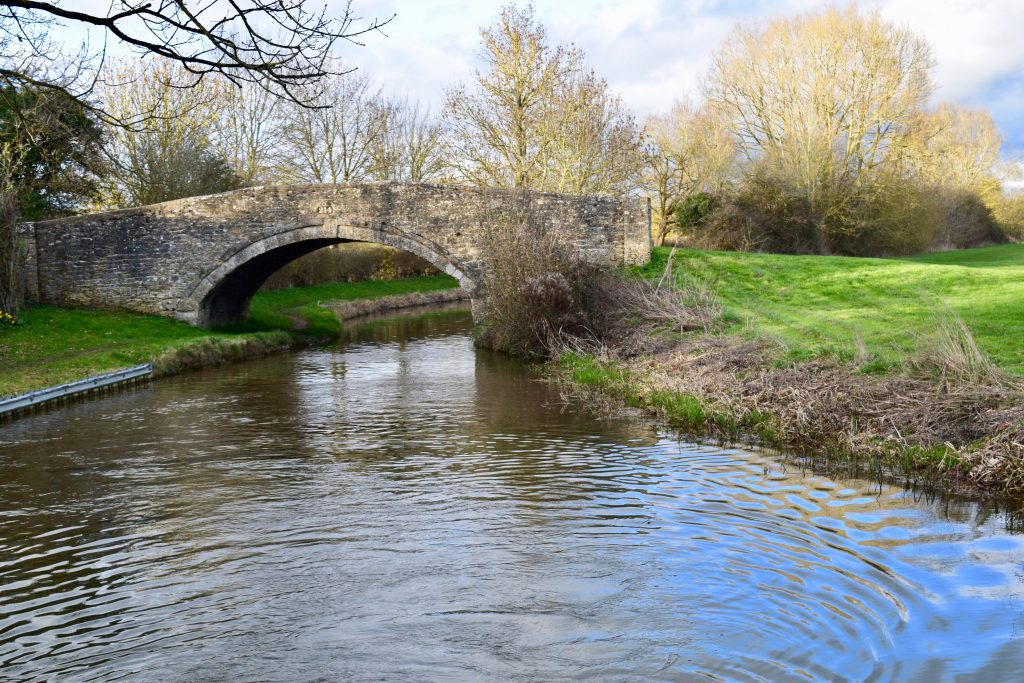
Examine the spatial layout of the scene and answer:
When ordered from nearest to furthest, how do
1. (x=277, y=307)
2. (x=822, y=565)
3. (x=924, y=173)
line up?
(x=822, y=565) → (x=277, y=307) → (x=924, y=173)

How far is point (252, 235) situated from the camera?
21031 millimetres

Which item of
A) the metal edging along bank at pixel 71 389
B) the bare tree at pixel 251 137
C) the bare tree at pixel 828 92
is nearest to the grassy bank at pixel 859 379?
the metal edging along bank at pixel 71 389

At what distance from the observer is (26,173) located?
22.9 metres

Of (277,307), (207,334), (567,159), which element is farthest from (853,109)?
(207,334)

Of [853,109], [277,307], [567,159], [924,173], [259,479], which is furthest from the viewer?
[924,173]

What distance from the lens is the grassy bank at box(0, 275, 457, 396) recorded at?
14.9 m

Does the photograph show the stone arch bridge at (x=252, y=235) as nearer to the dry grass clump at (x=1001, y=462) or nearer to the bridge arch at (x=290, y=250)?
the bridge arch at (x=290, y=250)

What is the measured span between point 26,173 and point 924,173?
30560 mm

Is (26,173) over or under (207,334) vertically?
over

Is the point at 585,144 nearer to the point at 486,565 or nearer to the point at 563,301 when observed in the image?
the point at 563,301

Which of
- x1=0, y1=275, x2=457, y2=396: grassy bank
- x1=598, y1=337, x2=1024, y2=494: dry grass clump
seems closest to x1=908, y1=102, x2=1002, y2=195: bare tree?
x1=0, y1=275, x2=457, y2=396: grassy bank

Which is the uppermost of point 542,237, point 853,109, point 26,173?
point 853,109

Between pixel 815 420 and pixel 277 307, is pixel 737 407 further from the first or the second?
pixel 277 307

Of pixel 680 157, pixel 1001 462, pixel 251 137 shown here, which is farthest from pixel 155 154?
pixel 1001 462
